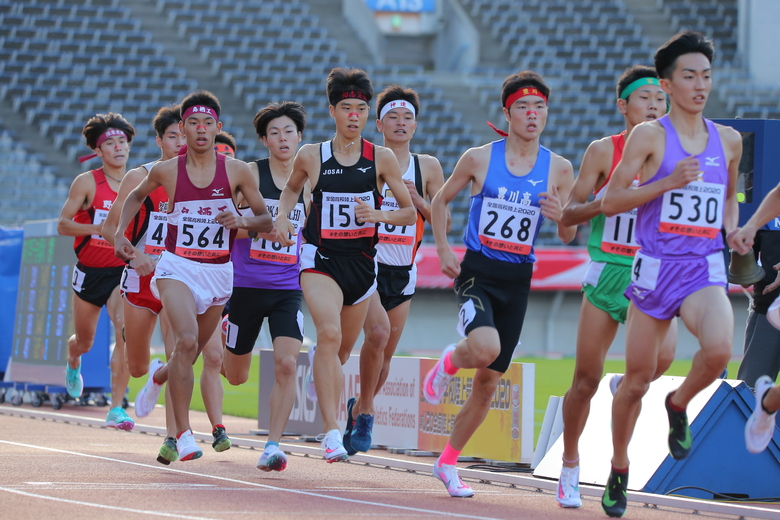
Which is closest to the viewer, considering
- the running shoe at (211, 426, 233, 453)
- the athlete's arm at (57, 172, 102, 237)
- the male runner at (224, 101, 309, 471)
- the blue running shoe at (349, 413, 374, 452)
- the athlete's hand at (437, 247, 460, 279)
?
the athlete's hand at (437, 247, 460, 279)

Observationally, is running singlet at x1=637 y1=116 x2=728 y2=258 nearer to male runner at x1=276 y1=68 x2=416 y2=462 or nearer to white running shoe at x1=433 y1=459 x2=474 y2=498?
white running shoe at x1=433 y1=459 x2=474 y2=498

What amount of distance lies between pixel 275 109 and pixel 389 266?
1.53 m

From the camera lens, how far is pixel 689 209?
18.6 ft

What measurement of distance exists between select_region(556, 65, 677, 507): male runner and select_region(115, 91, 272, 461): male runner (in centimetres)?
231

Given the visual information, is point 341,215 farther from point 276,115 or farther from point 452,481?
point 452,481

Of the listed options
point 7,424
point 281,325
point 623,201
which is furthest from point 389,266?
point 7,424

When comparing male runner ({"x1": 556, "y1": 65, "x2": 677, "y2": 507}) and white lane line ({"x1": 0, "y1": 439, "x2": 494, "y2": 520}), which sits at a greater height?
male runner ({"x1": 556, "y1": 65, "x2": 677, "y2": 507})

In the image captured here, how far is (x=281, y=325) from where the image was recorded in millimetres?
8055

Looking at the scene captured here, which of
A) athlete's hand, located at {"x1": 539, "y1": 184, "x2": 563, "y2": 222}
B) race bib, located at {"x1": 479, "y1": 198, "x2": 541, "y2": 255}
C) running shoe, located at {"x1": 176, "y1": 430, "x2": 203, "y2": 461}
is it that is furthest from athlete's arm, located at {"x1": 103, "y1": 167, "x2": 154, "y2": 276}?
athlete's hand, located at {"x1": 539, "y1": 184, "x2": 563, "y2": 222}

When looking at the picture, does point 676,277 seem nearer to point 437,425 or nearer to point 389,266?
point 389,266

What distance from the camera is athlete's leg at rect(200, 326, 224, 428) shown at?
8.52 m

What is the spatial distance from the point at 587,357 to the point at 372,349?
7.78 feet

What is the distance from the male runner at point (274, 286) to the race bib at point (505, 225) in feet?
5.71

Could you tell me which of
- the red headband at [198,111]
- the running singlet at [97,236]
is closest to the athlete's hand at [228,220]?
the red headband at [198,111]
